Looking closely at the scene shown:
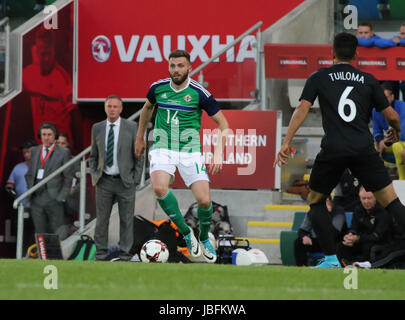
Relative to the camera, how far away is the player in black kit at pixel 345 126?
7918 mm

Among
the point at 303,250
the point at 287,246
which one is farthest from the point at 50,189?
the point at 303,250

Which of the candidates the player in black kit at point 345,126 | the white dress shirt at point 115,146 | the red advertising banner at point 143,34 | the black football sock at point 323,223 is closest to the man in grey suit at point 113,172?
the white dress shirt at point 115,146

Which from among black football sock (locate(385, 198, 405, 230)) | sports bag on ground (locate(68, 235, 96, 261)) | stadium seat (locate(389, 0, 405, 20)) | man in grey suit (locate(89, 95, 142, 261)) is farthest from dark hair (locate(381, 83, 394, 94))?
black football sock (locate(385, 198, 405, 230))

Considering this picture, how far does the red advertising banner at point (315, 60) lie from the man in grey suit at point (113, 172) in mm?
3111

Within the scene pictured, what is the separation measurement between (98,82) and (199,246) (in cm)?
894

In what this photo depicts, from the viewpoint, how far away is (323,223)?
8.23 meters

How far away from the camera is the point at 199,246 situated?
974cm

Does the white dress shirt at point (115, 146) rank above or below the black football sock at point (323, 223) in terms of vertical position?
above

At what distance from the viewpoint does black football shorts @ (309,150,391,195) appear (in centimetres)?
791

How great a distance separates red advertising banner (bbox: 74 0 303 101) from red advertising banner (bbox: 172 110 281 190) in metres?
4.05

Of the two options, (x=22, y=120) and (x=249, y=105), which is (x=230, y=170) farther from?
(x=22, y=120)

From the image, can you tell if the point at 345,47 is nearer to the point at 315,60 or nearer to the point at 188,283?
the point at 188,283

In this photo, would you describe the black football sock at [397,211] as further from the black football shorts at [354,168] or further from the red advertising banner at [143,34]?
the red advertising banner at [143,34]
